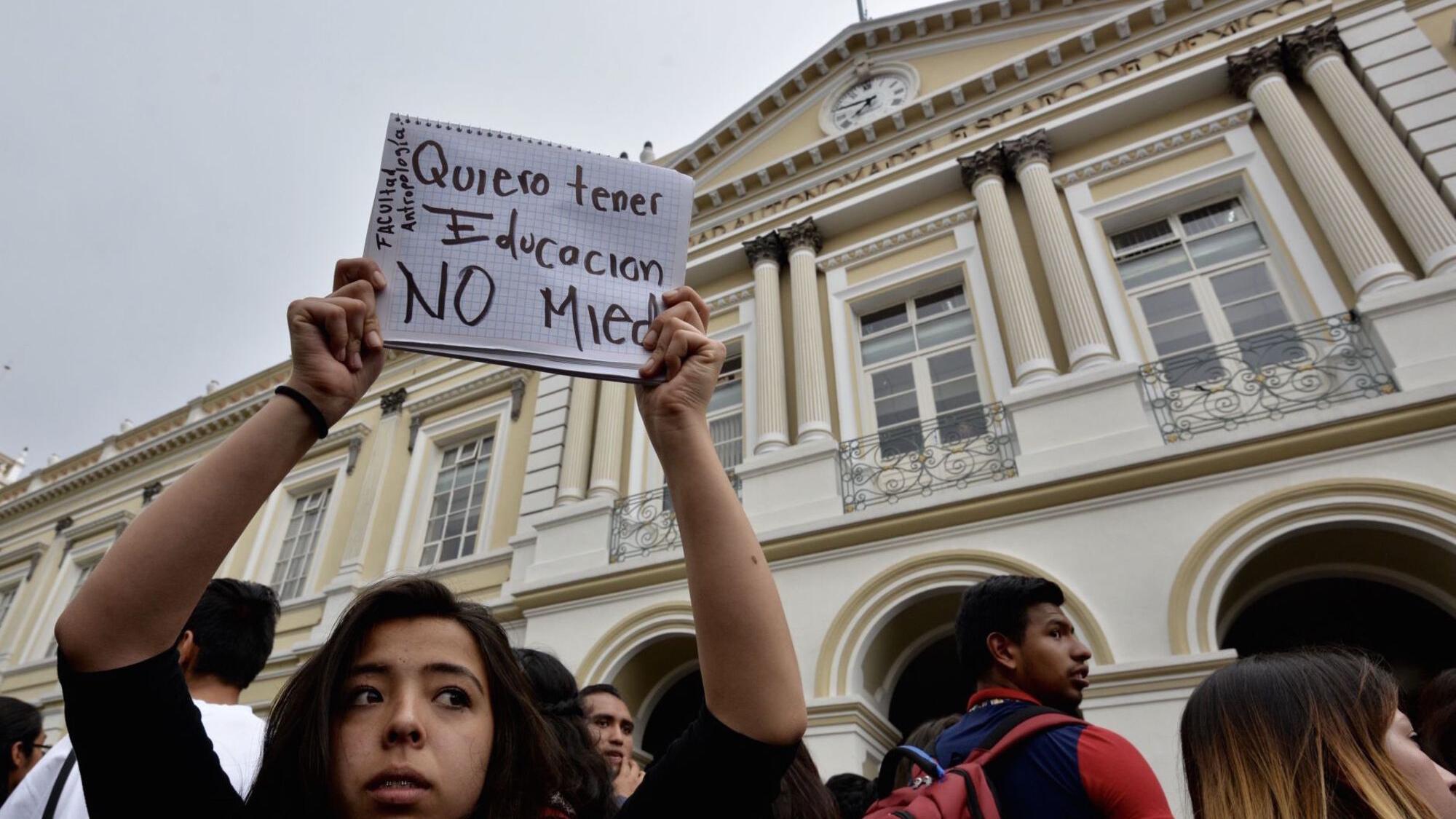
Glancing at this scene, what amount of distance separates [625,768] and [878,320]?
24.3 feet

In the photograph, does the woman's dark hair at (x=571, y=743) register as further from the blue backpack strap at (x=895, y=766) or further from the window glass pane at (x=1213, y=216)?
the window glass pane at (x=1213, y=216)

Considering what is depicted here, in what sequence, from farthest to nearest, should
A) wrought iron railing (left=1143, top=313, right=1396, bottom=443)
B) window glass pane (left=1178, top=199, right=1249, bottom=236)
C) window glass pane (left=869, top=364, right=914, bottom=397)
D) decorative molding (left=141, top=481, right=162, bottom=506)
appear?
decorative molding (left=141, top=481, right=162, bottom=506) → window glass pane (left=869, top=364, right=914, bottom=397) → window glass pane (left=1178, top=199, right=1249, bottom=236) → wrought iron railing (left=1143, top=313, right=1396, bottom=443)

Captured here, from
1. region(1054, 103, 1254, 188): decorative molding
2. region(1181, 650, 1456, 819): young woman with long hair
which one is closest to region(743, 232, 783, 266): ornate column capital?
region(1054, 103, 1254, 188): decorative molding

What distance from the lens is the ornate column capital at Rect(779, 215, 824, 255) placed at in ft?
33.6

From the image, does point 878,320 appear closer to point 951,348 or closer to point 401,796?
point 951,348

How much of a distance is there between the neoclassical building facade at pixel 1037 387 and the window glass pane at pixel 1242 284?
0.08 ft

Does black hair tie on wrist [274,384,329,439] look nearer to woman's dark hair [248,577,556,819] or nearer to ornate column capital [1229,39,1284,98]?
woman's dark hair [248,577,556,819]

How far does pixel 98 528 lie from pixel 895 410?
682 inches

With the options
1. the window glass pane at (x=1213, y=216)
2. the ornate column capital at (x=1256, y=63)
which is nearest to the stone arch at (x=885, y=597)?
the window glass pane at (x=1213, y=216)

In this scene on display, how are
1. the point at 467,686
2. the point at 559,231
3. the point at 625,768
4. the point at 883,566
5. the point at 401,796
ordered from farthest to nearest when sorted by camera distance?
1. the point at 883,566
2. the point at 625,768
3. the point at 559,231
4. the point at 467,686
5. the point at 401,796

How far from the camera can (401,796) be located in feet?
4.00

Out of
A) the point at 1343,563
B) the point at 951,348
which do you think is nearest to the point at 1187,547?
the point at 1343,563

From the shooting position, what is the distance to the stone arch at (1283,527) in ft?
18.5

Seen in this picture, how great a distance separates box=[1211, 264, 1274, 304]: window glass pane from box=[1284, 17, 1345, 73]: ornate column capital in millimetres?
2289
